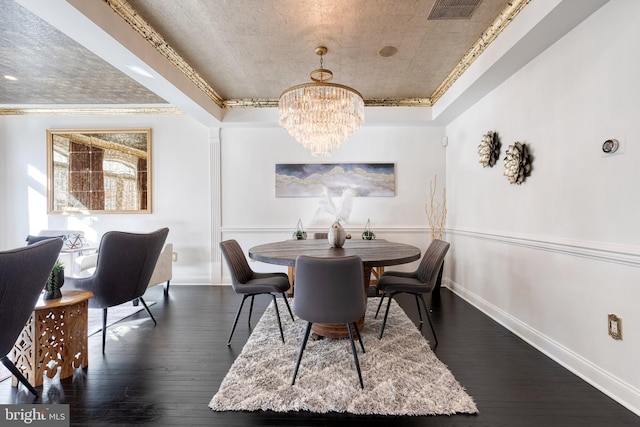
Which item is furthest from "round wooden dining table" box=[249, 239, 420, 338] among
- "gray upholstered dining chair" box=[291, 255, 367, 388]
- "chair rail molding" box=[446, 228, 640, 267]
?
"chair rail molding" box=[446, 228, 640, 267]

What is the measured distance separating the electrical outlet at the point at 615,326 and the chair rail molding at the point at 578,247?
0.35 metres

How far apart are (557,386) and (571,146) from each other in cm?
164

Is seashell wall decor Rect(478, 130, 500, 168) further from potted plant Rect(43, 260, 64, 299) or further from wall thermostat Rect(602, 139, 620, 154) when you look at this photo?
potted plant Rect(43, 260, 64, 299)

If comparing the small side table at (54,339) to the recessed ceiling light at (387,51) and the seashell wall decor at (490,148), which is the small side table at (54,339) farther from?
the seashell wall decor at (490,148)

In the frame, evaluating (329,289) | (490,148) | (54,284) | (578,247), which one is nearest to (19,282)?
(54,284)

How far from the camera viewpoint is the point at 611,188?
1768 mm

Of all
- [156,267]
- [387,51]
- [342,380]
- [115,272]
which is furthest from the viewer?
[156,267]

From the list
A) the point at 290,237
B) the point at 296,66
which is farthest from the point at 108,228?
the point at 296,66

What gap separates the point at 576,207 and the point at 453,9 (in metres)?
1.73

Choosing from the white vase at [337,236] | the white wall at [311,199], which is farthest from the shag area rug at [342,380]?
the white wall at [311,199]

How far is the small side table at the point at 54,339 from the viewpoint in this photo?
5.99 ft

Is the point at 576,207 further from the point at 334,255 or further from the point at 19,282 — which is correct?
the point at 19,282

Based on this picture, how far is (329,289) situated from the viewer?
176 cm

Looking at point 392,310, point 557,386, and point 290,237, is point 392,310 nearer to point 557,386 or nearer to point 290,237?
point 557,386
